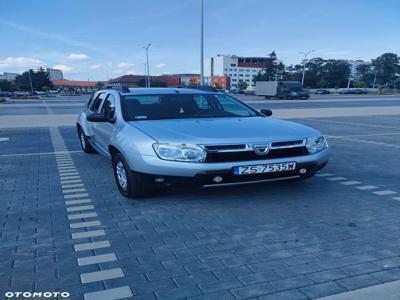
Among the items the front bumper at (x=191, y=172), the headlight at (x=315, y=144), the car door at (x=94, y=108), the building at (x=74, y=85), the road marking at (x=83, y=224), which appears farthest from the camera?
the building at (x=74, y=85)

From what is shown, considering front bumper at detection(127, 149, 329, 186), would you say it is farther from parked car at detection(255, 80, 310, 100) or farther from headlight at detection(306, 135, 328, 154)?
parked car at detection(255, 80, 310, 100)

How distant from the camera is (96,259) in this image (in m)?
3.12

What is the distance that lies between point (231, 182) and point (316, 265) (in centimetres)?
146

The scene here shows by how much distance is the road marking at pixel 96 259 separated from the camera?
307 centimetres

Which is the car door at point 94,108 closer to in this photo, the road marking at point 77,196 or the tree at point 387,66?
the road marking at point 77,196

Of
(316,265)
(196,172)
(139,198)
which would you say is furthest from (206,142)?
(316,265)

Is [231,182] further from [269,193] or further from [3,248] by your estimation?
[3,248]

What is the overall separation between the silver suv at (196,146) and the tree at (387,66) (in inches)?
4790

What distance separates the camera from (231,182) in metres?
4.17

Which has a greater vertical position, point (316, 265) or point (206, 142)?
point (206, 142)

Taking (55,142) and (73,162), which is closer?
(73,162)

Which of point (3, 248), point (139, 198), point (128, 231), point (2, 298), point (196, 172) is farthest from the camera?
point (139, 198)

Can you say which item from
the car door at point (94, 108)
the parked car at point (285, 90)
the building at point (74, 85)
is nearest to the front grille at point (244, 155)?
the car door at point (94, 108)

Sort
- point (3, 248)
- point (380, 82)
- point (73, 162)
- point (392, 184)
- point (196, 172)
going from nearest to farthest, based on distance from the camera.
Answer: point (3, 248) < point (196, 172) < point (392, 184) < point (73, 162) < point (380, 82)
